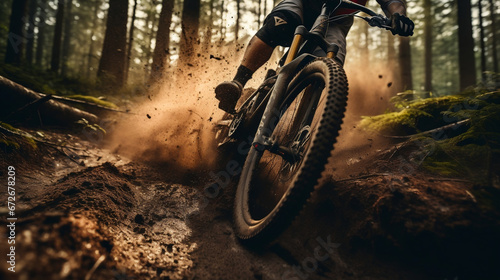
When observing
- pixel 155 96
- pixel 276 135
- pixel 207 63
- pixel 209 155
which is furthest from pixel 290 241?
pixel 155 96

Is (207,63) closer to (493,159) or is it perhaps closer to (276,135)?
(276,135)

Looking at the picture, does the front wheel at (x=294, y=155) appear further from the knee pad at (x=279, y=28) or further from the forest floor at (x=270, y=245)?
the knee pad at (x=279, y=28)

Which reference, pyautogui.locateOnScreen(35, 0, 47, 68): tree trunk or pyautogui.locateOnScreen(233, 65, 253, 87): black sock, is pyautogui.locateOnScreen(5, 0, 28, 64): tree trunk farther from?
pyautogui.locateOnScreen(35, 0, 47, 68): tree trunk

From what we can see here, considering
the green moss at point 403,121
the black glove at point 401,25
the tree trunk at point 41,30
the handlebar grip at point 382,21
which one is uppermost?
the tree trunk at point 41,30

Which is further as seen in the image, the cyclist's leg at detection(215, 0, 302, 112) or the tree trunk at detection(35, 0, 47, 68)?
the tree trunk at detection(35, 0, 47, 68)

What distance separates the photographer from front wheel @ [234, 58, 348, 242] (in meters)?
1.35

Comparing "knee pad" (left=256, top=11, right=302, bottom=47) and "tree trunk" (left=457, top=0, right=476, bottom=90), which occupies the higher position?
"tree trunk" (left=457, top=0, right=476, bottom=90)

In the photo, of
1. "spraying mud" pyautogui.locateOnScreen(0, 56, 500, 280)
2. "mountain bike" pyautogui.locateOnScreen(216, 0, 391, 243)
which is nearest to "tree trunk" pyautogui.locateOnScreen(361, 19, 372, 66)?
"mountain bike" pyautogui.locateOnScreen(216, 0, 391, 243)

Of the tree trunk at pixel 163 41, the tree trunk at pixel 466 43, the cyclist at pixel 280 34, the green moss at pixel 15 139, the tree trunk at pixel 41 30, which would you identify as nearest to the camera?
the green moss at pixel 15 139

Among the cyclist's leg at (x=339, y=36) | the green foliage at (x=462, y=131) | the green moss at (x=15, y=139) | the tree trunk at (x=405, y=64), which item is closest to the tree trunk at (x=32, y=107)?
the green moss at (x=15, y=139)

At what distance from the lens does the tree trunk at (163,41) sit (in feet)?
27.7

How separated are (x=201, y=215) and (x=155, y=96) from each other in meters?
4.94

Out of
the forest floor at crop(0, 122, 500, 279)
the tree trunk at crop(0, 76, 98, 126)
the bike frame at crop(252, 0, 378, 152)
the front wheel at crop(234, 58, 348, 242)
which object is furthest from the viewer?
the tree trunk at crop(0, 76, 98, 126)

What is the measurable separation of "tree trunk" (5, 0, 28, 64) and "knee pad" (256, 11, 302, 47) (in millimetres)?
9363
